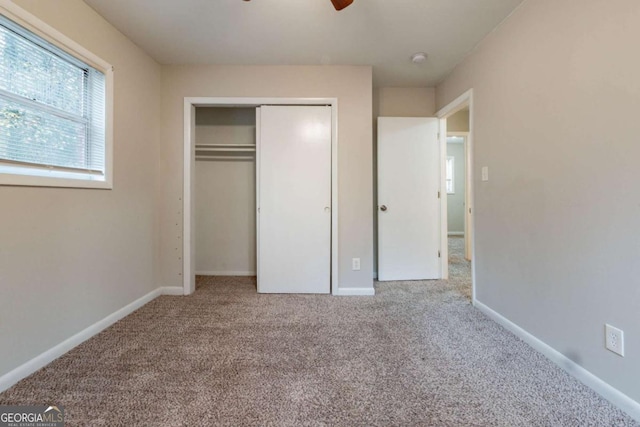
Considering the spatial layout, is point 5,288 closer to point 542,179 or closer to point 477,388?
point 477,388

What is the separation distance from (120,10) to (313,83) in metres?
1.60

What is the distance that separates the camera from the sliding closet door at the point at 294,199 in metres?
2.70

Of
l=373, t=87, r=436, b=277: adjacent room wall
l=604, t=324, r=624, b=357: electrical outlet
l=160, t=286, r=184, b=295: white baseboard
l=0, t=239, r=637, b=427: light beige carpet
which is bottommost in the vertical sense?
l=0, t=239, r=637, b=427: light beige carpet

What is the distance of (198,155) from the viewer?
3.36 m

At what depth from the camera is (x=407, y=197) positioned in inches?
125

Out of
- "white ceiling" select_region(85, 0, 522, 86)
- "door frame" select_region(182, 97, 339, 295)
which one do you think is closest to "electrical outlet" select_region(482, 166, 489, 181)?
"white ceiling" select_region(85, 0, 522, 86)

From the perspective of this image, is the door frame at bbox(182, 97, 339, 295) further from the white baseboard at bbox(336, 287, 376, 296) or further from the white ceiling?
the white ceiling

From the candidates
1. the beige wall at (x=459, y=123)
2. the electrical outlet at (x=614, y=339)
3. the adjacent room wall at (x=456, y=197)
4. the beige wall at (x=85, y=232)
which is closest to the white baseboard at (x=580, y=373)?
the electrical outlet at (x=614, y=339)

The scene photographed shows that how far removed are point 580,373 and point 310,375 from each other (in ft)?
4.89

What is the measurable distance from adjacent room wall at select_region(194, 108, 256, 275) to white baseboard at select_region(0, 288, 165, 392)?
3.69ft

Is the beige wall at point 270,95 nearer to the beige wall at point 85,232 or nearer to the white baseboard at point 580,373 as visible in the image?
the beige wall at point 85,232

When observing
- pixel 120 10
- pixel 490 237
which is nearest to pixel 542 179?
pixel 490 237

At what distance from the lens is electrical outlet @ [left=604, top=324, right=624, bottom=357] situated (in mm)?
1242

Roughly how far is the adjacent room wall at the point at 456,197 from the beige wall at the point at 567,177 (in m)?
5.25
